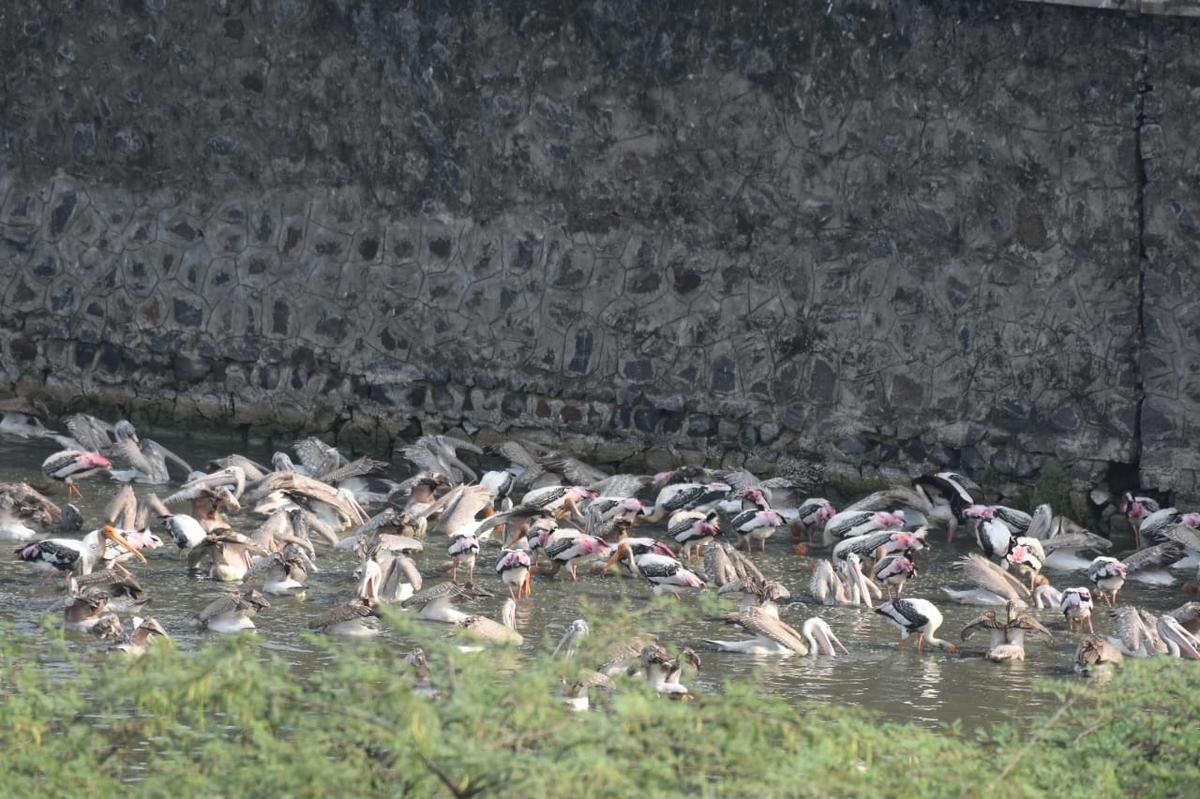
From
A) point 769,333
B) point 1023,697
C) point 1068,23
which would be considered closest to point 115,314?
point 769,333

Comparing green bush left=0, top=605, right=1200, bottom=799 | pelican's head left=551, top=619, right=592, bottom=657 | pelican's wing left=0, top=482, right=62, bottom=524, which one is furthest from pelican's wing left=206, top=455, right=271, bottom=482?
green bush left=0, top=605, right=1200, bottom=799

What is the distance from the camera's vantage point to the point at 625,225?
1521 cm

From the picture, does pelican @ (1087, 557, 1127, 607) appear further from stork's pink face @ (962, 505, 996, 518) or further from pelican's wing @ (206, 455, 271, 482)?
pelican's wing @ (206, 455, 271, 482)

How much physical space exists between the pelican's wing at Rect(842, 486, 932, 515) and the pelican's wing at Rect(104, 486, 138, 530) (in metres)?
4.31

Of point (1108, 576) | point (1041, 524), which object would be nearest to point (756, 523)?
point (1041, 524)

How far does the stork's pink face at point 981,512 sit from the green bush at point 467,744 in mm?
5842

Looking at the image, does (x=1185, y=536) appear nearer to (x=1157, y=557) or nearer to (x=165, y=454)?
(x=1157, y=557)

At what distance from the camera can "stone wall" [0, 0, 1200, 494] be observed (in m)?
13.8

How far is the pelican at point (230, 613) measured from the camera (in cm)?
1061

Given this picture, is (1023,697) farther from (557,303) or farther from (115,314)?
(115,314)

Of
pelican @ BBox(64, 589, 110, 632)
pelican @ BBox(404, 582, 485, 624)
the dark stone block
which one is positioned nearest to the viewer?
pelican @ BBox(64, 589, 110, 632)

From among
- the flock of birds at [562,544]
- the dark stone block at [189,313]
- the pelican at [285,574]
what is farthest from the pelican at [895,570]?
the dark stone block at [189,313]

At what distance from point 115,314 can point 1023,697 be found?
8.88 m

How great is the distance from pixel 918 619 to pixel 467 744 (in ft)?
17.3
